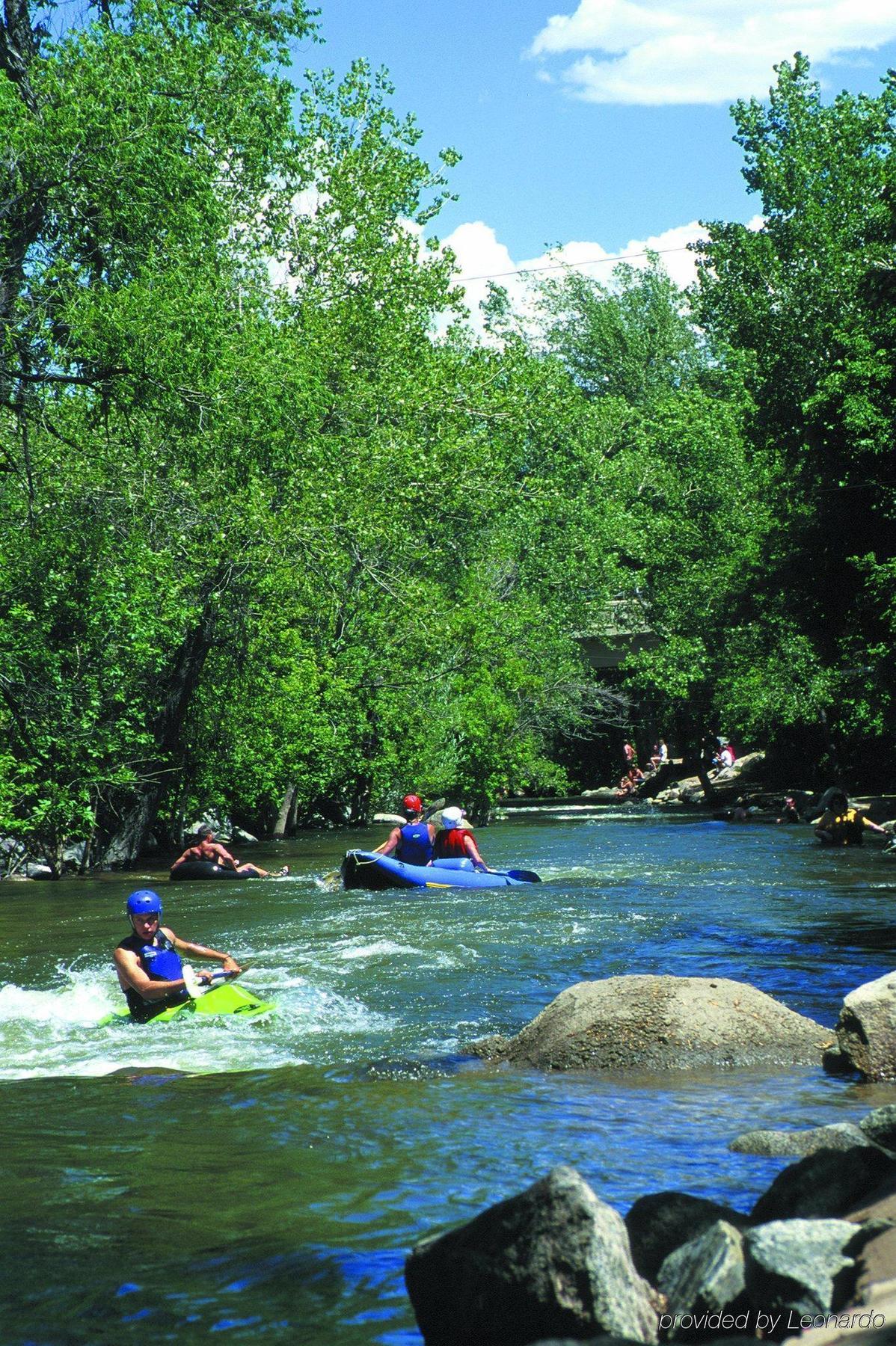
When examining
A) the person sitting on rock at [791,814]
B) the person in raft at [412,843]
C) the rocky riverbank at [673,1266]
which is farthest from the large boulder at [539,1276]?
the person sitting on rock at [791,814]

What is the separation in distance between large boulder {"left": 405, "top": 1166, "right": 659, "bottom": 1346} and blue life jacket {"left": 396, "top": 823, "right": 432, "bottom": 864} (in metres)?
14.3

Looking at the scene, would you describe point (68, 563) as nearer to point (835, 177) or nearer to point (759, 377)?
point (759, 377)

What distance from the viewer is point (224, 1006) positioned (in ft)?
30.5

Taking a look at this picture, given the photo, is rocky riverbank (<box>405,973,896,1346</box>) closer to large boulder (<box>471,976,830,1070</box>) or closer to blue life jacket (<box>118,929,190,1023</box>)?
large boulder (<box>471,976,830,1070</box>)

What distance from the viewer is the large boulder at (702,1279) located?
149 inches

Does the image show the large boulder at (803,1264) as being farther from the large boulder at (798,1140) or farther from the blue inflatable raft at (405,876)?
the blue inflatable raft at (405,876)

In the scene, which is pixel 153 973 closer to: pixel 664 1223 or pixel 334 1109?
pixel 334 1109

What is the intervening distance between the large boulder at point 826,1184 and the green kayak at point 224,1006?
5.22 m

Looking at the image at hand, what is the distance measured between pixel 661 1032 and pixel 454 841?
11.3m


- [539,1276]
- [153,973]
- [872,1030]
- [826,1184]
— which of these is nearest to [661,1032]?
[872,1030]

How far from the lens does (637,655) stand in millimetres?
38719

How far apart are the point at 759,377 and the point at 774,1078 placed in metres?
22.4

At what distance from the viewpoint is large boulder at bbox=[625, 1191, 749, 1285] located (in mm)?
4195

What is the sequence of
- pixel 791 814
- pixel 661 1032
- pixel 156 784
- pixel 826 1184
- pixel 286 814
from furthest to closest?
pixel 286 814 < pixel 791 814 < pixel 156 784 < pixel 661 1032 < pixel 826 1184
